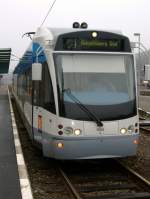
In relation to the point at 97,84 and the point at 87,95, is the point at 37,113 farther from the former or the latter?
the point at 97,84

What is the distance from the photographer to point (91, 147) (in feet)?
31.6

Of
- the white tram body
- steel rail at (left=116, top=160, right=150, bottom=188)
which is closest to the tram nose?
the white tram body

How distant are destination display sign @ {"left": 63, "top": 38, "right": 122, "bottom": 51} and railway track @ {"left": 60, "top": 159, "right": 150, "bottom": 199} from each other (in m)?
2.50

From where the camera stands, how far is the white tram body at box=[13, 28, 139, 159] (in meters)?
9.66

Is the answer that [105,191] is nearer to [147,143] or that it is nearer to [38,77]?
[38,77]

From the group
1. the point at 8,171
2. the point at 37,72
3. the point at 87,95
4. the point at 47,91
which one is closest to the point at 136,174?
the point at 87,95

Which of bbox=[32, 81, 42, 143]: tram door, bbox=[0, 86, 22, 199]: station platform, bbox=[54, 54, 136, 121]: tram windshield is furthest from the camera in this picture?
bbox=[32, 81, 42, 143]: tram door

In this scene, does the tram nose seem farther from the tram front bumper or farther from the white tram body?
the tram front bumper

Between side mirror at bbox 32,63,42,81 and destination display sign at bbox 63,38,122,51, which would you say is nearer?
destination display sign at bbox 63,38,122,51

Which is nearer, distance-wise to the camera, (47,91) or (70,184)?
(70,184)

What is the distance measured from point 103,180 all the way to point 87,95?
1.67 meters

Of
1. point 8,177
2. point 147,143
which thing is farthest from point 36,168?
point 147,143

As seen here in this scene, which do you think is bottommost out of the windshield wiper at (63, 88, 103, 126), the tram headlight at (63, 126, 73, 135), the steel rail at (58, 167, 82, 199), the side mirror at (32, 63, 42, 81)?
the steel rail at (58, 167, 82, 199)

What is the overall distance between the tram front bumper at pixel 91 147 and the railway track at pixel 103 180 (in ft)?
1.57
